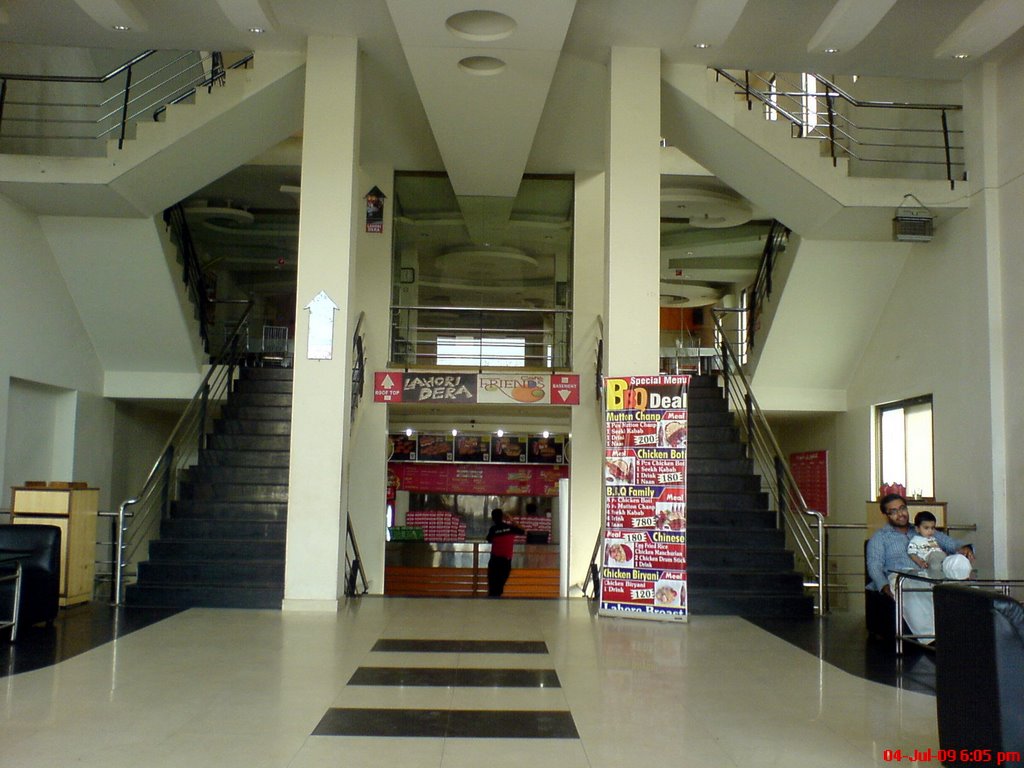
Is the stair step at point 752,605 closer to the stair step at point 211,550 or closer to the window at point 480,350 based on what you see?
the stair step at point 211,550

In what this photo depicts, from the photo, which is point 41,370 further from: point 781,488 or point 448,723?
point 781,488

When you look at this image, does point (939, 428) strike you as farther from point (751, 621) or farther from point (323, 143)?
point (323, 143)

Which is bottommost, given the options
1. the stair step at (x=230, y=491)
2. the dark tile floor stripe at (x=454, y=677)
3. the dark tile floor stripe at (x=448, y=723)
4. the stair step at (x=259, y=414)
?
the dark tile floor stripe at (x=454, y=677)

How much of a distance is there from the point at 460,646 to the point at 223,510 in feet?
13.5

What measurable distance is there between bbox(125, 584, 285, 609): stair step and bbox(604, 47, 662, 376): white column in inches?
144

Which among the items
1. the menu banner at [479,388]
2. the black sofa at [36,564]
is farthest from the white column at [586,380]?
the black sofa at [36,564]

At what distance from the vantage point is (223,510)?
379 inches

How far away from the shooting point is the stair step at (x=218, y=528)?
934 cm

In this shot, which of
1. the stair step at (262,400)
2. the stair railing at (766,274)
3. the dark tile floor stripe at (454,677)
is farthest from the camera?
the stair railing at (766,274)

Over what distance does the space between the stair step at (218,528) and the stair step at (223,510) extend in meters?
0.24

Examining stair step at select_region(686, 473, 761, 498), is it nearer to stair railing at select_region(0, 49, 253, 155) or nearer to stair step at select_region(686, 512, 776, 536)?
stair step at select_region(686, 512, 776, 536)

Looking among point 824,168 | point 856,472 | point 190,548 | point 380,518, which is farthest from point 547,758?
point 856,472

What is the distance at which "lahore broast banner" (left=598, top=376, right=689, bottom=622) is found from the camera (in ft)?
24.7

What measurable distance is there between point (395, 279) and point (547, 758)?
8.96 metres
